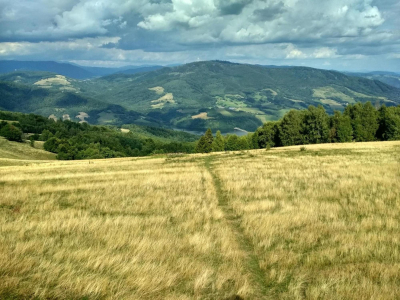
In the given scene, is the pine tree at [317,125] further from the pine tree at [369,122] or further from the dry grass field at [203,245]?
the dry grass field at [203,245]

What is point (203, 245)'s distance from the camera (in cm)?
912

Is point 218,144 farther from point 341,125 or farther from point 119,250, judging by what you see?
point 119,250

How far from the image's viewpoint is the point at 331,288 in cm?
659

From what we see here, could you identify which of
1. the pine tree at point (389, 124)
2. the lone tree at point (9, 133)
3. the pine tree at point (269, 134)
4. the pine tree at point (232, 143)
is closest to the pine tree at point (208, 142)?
the pine tree at point (232, 143)

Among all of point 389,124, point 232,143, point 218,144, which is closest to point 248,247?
point 389,124

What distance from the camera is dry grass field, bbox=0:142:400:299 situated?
637 centimetres

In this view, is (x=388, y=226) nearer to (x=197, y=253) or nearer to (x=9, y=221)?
(x=197, y=253)

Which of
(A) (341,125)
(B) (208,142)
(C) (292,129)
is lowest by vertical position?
(B) (208,142)

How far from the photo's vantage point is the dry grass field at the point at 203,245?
6367mm

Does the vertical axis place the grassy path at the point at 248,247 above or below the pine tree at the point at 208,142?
above

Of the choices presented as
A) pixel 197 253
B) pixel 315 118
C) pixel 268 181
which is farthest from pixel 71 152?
pixel 197 253

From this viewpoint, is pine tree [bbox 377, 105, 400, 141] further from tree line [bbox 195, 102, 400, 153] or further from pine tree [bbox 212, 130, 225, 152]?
pine tree [bbox 212, 130, 225, 152]

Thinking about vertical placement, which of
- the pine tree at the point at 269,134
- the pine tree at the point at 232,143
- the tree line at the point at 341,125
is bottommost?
the pine tree at the point at 232,143

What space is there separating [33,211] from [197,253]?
28.0ft
